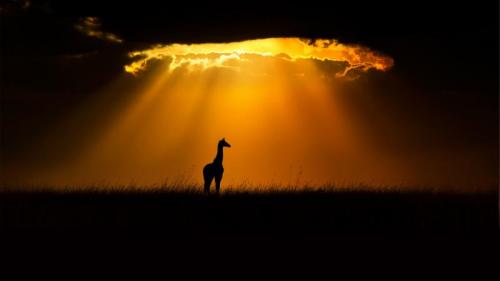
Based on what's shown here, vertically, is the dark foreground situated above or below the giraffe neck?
above

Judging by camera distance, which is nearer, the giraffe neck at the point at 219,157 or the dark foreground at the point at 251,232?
the dark foreground at the point at 251,232

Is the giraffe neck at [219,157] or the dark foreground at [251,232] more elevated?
the dark foreground at [251,232]

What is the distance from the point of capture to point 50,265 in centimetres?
1115

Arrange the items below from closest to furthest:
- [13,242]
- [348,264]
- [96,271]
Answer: [96,271], [348,264], [13,242]

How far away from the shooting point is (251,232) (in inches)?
570

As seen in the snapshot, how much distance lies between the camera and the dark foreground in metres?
11.5

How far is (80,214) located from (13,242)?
2365mm

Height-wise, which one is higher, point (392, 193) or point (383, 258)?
point (383, 258)

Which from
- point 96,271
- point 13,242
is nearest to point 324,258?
point 96,271

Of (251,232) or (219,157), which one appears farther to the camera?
(219,157)

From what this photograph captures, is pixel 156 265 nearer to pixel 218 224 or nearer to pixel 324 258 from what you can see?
pixel 324 258

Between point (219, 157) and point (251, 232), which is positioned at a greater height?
point (251, 232)

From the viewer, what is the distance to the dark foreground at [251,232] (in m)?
11.5

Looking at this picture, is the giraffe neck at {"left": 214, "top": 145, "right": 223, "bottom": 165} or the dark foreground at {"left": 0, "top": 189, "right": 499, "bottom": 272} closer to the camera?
the dark foreground at {"left": 0, "top": 189, "right": 499, "bottom": 272}
